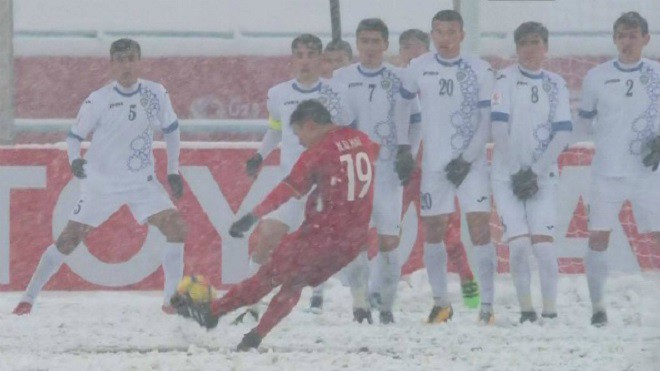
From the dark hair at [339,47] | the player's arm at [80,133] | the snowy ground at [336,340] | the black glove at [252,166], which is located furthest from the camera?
the dark hair at [339,47]

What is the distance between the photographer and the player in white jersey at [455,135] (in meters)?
10.3

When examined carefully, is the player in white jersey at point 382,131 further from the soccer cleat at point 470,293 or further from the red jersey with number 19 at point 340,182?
the red jersey with number 19 at point 340,182

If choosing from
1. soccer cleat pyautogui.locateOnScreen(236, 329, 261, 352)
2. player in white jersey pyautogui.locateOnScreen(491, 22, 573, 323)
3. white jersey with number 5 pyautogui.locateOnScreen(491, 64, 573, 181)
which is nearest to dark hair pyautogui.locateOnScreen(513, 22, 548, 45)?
player in white jersey pyautogui.locateOnScreen(491, 22, 573, 323)

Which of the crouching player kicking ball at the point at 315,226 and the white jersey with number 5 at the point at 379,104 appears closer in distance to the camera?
the crouching player kicking ball at the point at 315,226

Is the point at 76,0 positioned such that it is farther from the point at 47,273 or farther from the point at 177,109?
the point at 47,273

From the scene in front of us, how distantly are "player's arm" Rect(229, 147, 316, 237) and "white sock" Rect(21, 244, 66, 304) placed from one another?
301 centimetres

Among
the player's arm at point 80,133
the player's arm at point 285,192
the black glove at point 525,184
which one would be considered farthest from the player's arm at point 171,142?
the player's arm at point 285,192

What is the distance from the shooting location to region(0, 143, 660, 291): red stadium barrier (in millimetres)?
12516

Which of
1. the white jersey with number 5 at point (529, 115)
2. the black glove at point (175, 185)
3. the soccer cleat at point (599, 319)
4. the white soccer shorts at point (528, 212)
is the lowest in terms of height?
the soccer cleat at point (599, 319)

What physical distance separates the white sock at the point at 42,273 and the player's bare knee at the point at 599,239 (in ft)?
11.1

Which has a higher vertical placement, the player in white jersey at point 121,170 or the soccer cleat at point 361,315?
the player in white jersey at point 121,170

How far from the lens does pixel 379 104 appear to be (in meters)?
10.5

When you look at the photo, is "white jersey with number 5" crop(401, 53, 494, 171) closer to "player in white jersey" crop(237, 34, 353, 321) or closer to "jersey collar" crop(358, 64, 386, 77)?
"jersey collar" crop(358, 64, 386, 77)

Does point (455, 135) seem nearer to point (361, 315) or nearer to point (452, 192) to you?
point (452, 192)
